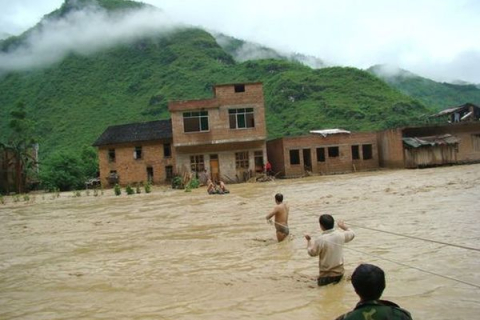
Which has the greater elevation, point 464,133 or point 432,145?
point 464,133

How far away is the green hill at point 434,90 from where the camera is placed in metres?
92.9

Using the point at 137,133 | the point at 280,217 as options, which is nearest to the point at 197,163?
the point at 137,133

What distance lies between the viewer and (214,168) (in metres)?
35.2

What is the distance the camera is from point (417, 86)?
350 feet

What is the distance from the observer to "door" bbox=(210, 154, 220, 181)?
35031 millimetres

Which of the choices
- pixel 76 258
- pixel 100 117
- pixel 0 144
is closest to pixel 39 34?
pixel 100 117

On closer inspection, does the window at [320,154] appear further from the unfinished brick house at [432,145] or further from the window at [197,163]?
the window at [197,163]

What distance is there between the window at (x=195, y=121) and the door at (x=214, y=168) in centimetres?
235

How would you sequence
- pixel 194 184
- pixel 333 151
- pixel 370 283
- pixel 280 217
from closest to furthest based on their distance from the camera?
1. pixel 370 283
2. pixel 280 217
3. pixel 194 184
4. pixel 333 151

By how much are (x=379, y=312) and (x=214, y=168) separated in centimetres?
3249

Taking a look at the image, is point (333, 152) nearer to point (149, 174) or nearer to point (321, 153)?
point (321, 153)

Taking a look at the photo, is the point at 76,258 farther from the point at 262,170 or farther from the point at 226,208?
the point at 262,170

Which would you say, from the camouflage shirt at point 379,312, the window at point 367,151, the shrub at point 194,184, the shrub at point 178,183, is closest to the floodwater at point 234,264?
the camouflage shirt at point 379,312

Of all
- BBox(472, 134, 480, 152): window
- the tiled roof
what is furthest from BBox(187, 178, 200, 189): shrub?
BBox(472, 134, 480, 152): window
